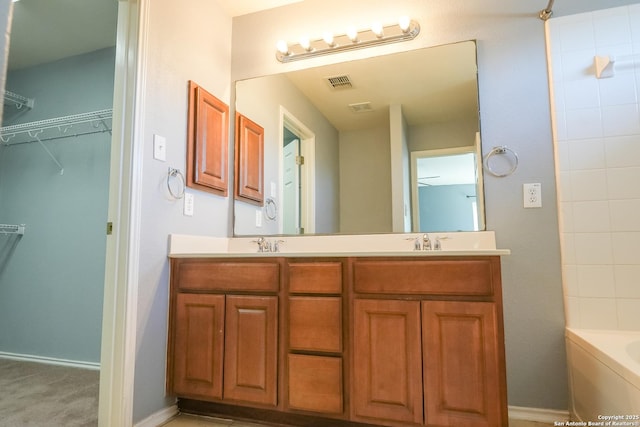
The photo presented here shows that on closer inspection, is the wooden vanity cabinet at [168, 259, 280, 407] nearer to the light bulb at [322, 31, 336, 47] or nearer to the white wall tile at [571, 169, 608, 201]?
the light bulb at [322, 31, 336, 47]

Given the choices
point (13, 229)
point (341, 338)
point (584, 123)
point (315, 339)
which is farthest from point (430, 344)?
point (13, 229)

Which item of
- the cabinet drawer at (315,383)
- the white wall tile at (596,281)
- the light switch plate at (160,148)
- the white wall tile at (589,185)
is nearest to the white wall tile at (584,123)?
the white wall tile at (589,185)

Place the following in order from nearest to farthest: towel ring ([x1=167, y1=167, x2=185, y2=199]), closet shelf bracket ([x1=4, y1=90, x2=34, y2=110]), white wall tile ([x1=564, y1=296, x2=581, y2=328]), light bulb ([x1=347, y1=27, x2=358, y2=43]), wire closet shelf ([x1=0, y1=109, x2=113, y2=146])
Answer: white wall tile ([x1=564, y1=296, x2=581, y2=328])
towel ring ([x1=167, y1=167, x2=185, y2=199])
light bulb ([x1=347, y1=27, x2=358, y2=43])
wire closet shelf ([x1=0, y1=109, x2=113, y2=146])
closet shelf bracket ([x1=4, y1=90, x2=34, y2=110])

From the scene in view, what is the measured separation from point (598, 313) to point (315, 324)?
4.52 ft

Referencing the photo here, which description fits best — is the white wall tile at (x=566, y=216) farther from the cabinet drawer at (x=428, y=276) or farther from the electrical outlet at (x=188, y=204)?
the electrical outlet at (x=188, y=204)

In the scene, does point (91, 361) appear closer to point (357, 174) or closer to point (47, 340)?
point (47, 340)

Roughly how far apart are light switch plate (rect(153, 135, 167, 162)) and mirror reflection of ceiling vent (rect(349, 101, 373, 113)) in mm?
1138

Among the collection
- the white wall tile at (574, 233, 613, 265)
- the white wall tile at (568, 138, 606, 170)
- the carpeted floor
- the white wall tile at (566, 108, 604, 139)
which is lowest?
the carpeted floor

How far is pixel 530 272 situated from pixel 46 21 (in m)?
3.43

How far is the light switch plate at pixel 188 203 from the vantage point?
2.09 m

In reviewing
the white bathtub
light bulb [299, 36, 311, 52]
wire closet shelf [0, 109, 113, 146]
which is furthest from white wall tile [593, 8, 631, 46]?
wire closet shelf [0, 109, 113, 146]

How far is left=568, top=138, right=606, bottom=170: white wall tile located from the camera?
6.23ft

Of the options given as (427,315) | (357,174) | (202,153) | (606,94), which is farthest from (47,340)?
(606,94)

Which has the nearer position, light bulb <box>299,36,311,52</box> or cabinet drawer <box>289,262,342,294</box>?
cabinet drawer <box>289,262,342,294</box>
